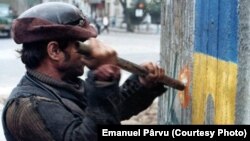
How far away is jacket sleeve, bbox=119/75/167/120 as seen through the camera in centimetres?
256

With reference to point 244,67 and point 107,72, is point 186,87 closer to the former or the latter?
point 244,67

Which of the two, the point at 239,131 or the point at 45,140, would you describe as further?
the point at 239,131

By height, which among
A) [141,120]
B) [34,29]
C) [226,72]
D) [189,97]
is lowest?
[141,120]

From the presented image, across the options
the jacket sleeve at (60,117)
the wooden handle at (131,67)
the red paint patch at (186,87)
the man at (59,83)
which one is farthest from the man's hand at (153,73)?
the red paint patch at (186,87)

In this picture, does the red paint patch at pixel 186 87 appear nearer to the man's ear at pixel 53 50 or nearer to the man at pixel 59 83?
the man at pixel 59 83

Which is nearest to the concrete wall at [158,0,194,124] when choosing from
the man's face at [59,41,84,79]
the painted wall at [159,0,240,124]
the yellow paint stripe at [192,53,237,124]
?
the painted wall at [159,0,240,124]

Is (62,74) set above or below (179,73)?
above

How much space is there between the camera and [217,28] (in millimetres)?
2707

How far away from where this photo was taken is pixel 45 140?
80.7 inches

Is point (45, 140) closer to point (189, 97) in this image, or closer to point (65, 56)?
point (65, 56)

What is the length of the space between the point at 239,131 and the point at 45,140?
76 cm

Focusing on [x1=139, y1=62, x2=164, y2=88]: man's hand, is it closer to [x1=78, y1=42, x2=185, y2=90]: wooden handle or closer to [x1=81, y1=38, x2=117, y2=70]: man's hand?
[x1=78, y1=42, x2=185, y2=90]: wooden handle

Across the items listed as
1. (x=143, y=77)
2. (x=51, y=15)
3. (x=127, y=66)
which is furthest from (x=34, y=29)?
(x=143, y=77)

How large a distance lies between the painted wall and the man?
0.61 metres
